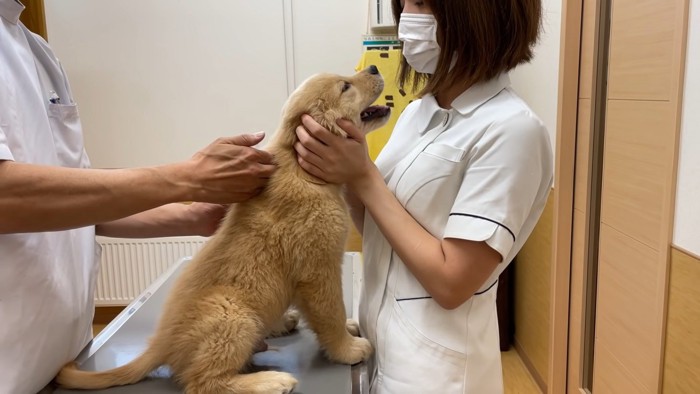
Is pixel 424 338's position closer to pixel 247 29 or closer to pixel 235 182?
pixel 235 182

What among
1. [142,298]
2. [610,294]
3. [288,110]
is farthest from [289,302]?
[610,294]

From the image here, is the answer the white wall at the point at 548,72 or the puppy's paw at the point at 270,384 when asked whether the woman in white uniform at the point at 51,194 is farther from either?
the white wall at the point at 548,72

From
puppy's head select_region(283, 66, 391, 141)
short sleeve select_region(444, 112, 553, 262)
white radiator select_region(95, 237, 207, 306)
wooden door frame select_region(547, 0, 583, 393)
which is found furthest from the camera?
white radiator select_region(95, 237, 207, 306)

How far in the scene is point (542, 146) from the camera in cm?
104

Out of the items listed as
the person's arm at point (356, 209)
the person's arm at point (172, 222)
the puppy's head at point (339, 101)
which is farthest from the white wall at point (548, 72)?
the person's arm at point (172, 222)

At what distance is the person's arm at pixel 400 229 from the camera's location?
40.8 inches

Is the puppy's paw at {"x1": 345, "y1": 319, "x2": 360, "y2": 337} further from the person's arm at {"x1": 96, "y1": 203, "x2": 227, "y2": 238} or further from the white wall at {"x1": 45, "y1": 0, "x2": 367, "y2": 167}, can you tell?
the white wall at {"x1": 45, "y1": 0, "x2": 367, "y2": 167}

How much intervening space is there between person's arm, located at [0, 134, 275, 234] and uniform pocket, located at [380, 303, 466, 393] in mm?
439

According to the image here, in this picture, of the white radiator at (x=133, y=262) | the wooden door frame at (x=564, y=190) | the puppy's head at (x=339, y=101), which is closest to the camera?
the puppy's head at (x=339, y=101)

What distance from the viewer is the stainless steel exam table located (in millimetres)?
1096

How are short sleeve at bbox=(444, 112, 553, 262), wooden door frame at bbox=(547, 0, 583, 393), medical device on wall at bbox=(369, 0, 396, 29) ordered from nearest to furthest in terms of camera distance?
short sleeve at bbox=(444, 112, 553, 262) < wooden door frame at bbox=(547, 0, 583, 393) < medical device on wall at bbox=(369, 0, 396, 29)

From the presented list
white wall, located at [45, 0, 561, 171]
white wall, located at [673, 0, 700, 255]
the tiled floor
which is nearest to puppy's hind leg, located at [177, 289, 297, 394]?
white wall, located at [673, 0, 700, 255]

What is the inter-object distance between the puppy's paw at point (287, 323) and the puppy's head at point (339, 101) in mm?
427

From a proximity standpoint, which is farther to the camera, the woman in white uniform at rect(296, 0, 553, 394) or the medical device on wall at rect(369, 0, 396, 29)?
the medical device on wall at rect(369, 0, 396, 29)
